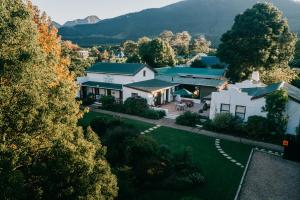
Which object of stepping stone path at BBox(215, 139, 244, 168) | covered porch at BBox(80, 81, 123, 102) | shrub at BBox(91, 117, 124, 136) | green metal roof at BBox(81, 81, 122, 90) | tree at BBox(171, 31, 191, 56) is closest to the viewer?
stepping stone path at BBox(215, 139, 244, 168)

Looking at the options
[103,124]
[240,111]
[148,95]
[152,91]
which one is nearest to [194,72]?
[152,91]

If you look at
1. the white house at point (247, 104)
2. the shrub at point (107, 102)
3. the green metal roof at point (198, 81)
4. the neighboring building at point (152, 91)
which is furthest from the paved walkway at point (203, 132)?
the green metal roof at point (198, 81)

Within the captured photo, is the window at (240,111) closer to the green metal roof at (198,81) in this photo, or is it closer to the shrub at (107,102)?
the green metal roof at (198,81)

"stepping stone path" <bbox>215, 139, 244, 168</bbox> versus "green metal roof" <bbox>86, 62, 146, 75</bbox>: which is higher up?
"green metal roof" <bbox>86, 62, 146, 75</bbox>

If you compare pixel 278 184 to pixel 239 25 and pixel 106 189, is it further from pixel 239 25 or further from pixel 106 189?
pixel 239 25

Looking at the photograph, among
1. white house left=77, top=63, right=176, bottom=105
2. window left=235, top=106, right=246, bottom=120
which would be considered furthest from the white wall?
white house left=77, top=63, right=176, bottom=105

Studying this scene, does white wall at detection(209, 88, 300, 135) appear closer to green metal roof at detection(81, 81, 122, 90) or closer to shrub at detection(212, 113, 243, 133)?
shrub at detection(212, 113, 243, 133)

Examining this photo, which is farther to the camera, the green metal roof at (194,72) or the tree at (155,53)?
the tree at (155,53)

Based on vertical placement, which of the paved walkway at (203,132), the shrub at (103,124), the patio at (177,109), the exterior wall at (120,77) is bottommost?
the paved walkway at (203,132)

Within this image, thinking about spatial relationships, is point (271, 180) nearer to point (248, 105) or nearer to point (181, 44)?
point (248, 105)
